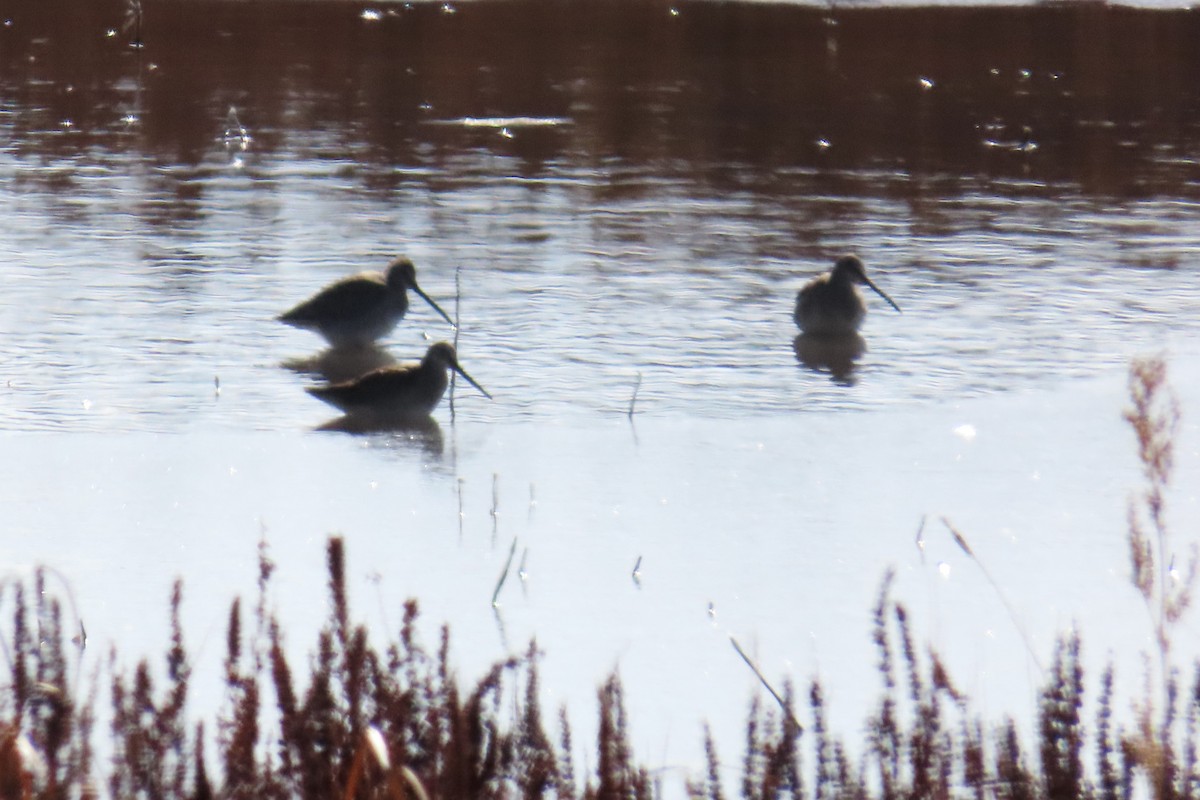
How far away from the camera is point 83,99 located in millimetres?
17031

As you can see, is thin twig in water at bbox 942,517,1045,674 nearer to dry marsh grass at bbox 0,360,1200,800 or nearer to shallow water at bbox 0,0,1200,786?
shallow water at bbox 0,0,1200,786

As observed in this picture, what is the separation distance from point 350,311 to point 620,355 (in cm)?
127

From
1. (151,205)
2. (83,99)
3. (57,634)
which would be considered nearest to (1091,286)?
(151,205)

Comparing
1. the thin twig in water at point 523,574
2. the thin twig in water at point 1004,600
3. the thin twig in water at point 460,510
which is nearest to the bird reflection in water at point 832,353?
the thin twig in water at point 460,510

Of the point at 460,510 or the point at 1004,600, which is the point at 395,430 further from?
the point at 1004,600

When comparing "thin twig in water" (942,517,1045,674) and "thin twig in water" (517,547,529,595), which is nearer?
"thin twig in water" (942,517,1045,674)

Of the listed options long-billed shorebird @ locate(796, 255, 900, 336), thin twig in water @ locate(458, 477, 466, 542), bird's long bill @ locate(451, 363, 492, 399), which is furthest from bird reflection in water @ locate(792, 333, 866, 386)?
thin twig in water @ locate(458, 477, 466, 542)

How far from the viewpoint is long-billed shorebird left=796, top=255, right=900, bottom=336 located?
8.38m

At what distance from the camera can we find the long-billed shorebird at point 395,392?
7.01m

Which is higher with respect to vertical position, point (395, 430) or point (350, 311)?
point (350, 311)

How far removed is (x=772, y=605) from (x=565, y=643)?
64cm

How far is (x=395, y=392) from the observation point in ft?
23.0

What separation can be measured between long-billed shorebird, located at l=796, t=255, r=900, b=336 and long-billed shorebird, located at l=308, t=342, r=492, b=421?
208cm

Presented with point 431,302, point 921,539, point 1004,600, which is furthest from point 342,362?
point 1004,600
